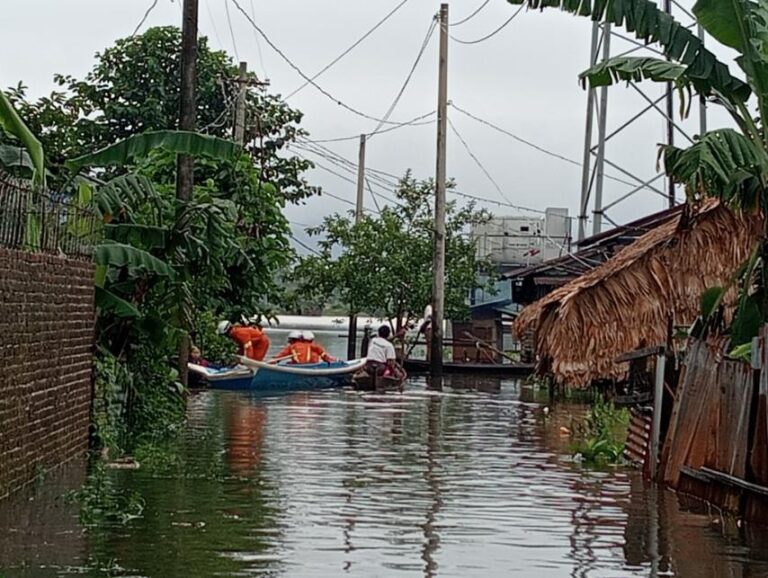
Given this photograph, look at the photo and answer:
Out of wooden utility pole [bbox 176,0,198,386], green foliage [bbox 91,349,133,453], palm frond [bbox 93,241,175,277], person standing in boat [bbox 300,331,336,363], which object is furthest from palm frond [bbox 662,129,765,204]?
person standing in boat [bbox 300,331,336,363]

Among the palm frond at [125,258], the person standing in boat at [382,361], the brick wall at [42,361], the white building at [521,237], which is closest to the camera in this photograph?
the brick wall at [42,361]

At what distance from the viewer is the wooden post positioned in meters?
15.8

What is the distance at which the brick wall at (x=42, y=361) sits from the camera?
13.0 m

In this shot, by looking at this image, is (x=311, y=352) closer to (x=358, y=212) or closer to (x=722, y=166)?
(x=358, y=212)

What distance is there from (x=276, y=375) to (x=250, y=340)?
2.32 m

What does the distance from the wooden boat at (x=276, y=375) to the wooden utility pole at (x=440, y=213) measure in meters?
5.17

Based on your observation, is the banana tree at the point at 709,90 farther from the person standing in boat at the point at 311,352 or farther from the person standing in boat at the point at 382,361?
the person standing in boat at the point at 311,352

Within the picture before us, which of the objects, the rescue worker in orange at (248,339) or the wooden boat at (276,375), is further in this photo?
the rescue worker in orange at (248,339)

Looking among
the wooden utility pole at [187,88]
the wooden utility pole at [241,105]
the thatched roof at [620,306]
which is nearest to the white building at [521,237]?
the wooden utility pole at [241,105]

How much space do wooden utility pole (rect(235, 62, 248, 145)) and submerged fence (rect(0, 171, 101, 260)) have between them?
16248 millimetres

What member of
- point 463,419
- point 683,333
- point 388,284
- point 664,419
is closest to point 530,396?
point 463,419

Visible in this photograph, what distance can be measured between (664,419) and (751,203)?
2814mm

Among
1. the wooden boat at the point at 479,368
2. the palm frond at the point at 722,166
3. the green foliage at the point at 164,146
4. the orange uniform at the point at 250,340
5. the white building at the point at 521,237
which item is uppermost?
the white building at the point at 521,237

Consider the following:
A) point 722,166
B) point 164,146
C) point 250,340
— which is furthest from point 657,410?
point 250,340
